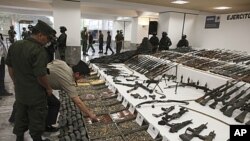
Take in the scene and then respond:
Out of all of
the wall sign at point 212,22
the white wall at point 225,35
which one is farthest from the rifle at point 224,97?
the wall sign at point 212,22

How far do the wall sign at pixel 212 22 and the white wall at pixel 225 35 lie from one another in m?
0.17

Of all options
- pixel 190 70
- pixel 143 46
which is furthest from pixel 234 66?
pixel 143 46

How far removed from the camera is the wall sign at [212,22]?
29.9 feet

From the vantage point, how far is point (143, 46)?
6.82 meters

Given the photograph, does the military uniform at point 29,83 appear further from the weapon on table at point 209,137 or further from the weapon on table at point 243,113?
the weapon on table at point 243,113

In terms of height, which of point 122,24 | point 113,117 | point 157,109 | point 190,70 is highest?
point 122,24

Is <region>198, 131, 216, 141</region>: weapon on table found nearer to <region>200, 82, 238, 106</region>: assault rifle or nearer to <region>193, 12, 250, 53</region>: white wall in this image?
<region>200, 82, 238, 106</region>: assault rifle

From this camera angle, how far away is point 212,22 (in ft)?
30.8

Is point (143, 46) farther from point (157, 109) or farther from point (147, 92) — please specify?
point (157, 109)

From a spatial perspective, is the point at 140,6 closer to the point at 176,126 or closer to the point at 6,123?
the point at 6,123

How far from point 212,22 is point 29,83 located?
29.4 feet

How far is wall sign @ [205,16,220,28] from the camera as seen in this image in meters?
9.11

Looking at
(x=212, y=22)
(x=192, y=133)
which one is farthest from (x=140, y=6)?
(x=192, y=133)

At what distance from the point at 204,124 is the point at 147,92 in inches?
50.2
